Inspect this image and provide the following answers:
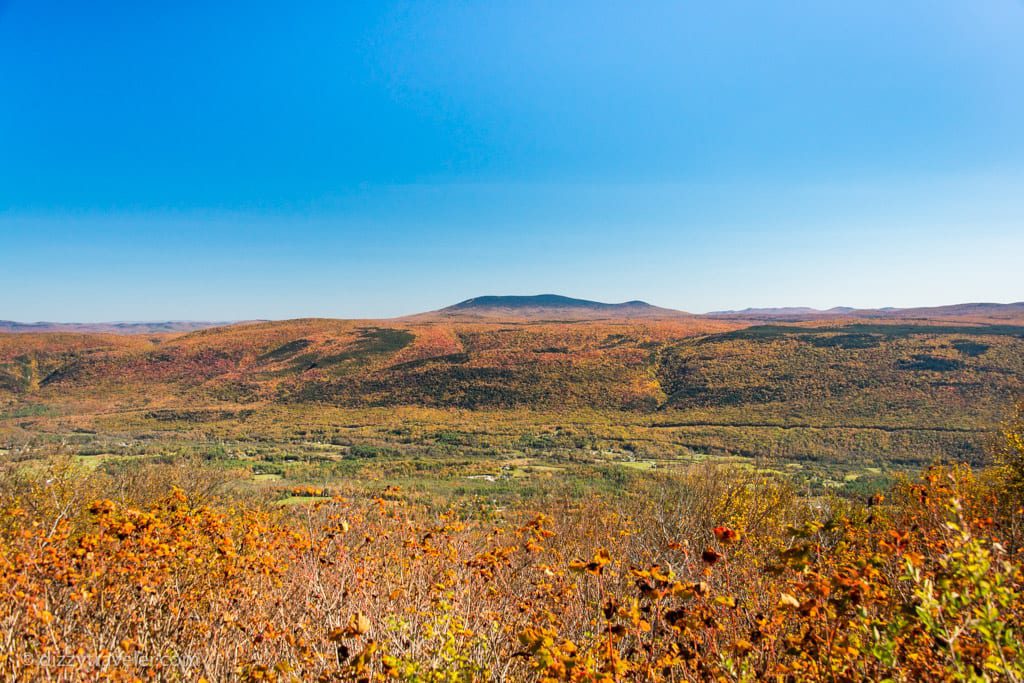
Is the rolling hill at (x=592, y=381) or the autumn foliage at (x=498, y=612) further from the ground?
the autumn foliage at (x=498, y=612)

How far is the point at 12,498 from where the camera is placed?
39.4ft

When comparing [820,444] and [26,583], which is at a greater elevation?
[26,583]

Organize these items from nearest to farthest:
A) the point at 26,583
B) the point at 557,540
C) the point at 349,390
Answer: the point at 26,583 < the point at 557,540 < the point at 349,390

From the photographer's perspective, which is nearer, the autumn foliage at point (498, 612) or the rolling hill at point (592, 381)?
the autumn foliage at point (498, 612)

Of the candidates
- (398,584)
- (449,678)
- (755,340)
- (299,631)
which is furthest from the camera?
(755,340)

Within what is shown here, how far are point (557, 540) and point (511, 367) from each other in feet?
295

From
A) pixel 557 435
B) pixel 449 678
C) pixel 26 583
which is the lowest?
pixel 557 435

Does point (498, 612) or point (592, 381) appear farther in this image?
point (592, 381)

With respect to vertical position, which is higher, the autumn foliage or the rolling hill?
the autumn foliage

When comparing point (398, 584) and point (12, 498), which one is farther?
point (12, 498)

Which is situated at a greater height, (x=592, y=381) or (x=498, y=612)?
(x=498, y=612)

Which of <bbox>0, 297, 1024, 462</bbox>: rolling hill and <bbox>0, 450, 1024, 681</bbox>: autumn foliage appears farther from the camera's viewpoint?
<bbox>0, 297, 1024, 462</bbox>: rolling hill

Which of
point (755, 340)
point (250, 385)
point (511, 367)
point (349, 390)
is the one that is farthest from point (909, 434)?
point (250, 385)

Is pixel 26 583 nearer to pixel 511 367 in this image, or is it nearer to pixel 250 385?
pixel 511 367
